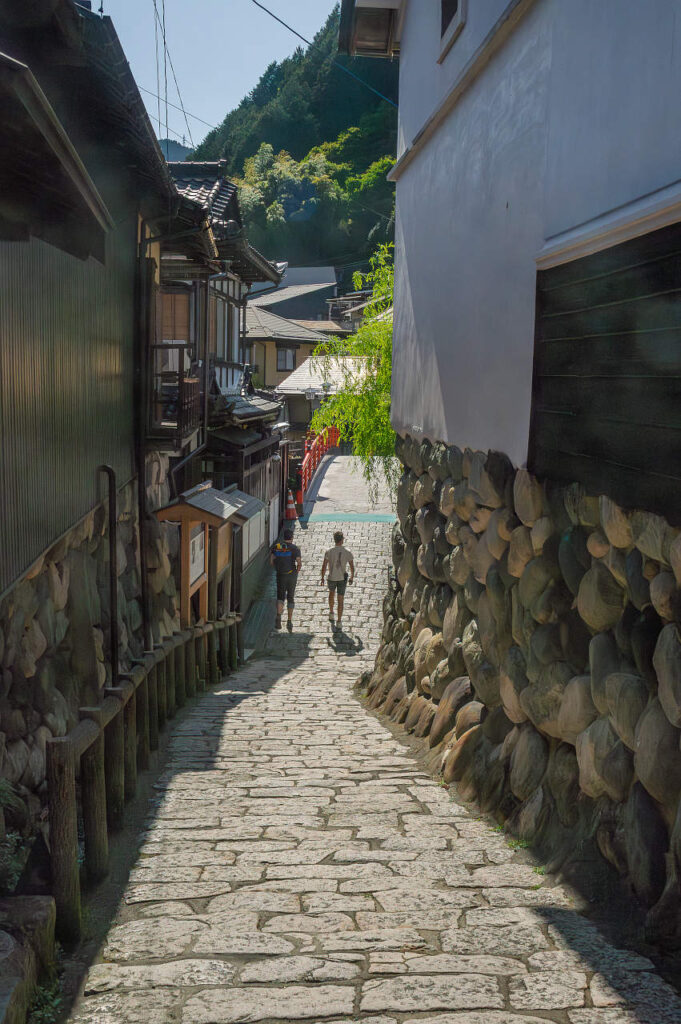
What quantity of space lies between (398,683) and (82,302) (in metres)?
5.61

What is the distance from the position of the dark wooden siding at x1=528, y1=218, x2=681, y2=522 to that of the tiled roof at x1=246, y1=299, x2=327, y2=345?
3719 cm

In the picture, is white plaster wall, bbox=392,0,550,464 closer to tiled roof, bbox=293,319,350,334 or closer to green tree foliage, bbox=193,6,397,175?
tiled roof, bbox=293,319,350,334

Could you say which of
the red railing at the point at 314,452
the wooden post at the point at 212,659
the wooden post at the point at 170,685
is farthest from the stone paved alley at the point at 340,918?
the red railing at the point at 314,452

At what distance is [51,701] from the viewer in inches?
253

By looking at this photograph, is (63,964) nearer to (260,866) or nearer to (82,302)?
(260,866)

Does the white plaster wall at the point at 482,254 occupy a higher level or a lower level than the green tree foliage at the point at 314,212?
lower

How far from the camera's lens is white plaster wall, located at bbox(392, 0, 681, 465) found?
4945mm

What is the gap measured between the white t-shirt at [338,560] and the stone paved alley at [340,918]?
403 inches

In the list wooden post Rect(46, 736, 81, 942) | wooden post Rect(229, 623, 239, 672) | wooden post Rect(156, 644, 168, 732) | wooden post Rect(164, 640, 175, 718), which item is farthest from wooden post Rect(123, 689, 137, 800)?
wooden post Rect(229, 623, 239, 672)

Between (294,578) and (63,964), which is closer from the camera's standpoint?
(63,964)

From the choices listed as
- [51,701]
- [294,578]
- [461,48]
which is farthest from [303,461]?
[51,701]

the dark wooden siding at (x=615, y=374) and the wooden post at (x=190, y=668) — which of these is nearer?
the dark wooden siding at (x=615, y=374)

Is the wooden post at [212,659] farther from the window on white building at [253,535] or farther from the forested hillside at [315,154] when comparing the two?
the forested hillside at [315,154]

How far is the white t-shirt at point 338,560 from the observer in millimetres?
18641
